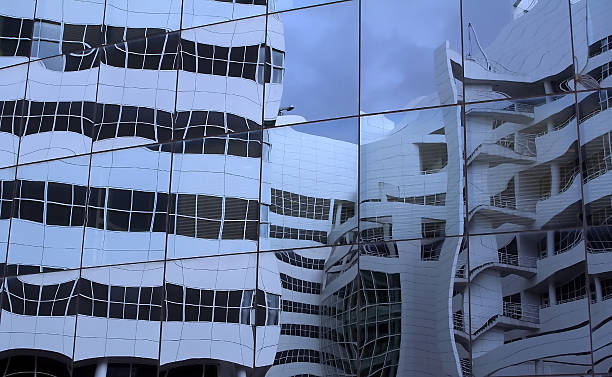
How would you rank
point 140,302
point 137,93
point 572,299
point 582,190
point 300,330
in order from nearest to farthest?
point 572,299 → point 582,190 → point 300,330 → point 140,302 → point 137,93

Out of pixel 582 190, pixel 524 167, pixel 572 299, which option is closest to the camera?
pixel 572 299

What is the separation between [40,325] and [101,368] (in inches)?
82.1

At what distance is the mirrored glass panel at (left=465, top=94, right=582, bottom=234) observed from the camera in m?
18.0

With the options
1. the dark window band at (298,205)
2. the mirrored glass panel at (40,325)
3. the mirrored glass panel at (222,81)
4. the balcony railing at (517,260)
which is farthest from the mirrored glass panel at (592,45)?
the mirrored glass panel at (40,325)

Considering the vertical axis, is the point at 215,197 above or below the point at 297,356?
above

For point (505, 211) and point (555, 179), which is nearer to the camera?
point (555, 179)

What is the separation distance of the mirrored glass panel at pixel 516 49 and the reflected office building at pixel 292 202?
0.05 metres

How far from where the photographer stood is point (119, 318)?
20.8m

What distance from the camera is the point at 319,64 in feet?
67.3

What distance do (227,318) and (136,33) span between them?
771 centimetres

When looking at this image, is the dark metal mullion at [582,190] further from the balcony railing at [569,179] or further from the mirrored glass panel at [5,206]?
the mirrored glass panel at [5,206]

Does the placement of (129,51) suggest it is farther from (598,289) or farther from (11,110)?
(598,289)

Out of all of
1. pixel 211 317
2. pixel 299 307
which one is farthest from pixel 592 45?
pixel 211 317

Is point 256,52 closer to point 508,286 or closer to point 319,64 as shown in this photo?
point 319,64
